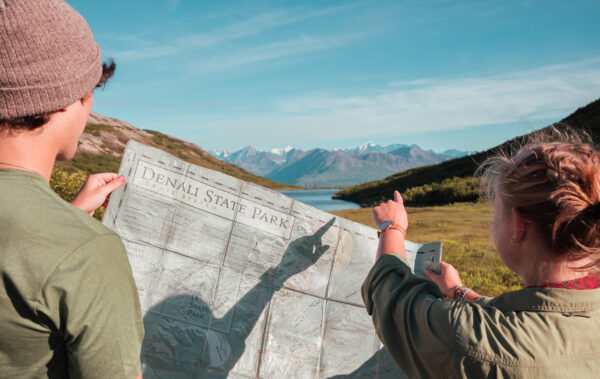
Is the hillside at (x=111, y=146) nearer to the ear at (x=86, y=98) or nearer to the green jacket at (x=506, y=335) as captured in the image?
the ear at (x=86, y=98)

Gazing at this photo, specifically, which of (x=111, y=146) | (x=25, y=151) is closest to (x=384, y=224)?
(x=25, y=151)

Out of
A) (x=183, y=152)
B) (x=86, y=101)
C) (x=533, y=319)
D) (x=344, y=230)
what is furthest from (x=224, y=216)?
(x=183, y=152)

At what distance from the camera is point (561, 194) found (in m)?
1.62

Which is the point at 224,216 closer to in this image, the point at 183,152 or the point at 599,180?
the point at 599,180

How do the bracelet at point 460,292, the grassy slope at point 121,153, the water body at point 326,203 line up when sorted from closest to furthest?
1. the bracelet at point 460,292
2. the water body at point 326,203
3. the grassy slope at point 121,153

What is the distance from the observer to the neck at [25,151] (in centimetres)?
146

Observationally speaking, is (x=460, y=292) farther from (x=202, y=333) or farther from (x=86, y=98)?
(x=86, y=98)

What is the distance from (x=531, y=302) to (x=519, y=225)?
1.16 ft

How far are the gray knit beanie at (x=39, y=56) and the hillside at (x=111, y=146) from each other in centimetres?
10028

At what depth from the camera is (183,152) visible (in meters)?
168

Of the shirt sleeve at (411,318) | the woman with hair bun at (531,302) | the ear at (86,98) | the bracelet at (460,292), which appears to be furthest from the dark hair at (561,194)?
the ear at (86,98)

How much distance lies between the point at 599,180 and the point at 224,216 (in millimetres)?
2647

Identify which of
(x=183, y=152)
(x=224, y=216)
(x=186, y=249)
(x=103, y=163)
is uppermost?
(x=183, y=152)

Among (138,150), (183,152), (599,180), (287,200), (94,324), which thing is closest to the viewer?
(94,324)
